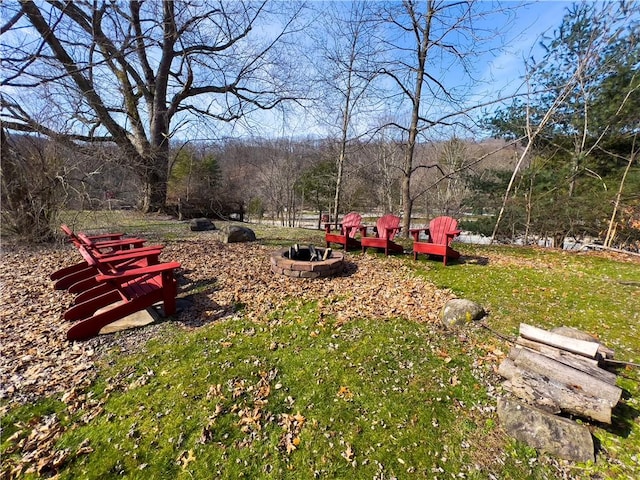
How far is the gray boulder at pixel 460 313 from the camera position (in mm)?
3254

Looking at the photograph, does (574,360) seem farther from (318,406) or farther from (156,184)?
(156,184)

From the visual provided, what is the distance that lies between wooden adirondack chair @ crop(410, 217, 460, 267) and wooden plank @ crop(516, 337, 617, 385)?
8.64ft

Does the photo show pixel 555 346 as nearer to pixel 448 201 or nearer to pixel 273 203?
pixel 448 201

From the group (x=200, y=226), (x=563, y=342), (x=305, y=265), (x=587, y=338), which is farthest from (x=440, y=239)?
(x=200, y=226)

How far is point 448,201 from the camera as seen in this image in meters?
19.8

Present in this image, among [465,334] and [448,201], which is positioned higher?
[448,201]

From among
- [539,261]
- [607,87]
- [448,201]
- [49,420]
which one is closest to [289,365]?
[49,420]

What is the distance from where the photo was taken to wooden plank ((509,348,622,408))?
1870 millimetres

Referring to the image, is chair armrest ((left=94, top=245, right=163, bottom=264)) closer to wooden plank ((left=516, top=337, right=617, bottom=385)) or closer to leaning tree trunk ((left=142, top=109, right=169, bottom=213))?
wooden plank ((left=516, top=337, right=617, bottom=385))

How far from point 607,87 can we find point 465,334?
906 centimetres

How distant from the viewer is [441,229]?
215 inches

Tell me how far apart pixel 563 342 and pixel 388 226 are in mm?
3705

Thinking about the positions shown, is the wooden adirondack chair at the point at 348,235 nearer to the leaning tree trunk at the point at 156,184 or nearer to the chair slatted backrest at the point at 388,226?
the chair slatted backrest at the point at 388,226

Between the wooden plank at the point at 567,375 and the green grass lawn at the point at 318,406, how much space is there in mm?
246
